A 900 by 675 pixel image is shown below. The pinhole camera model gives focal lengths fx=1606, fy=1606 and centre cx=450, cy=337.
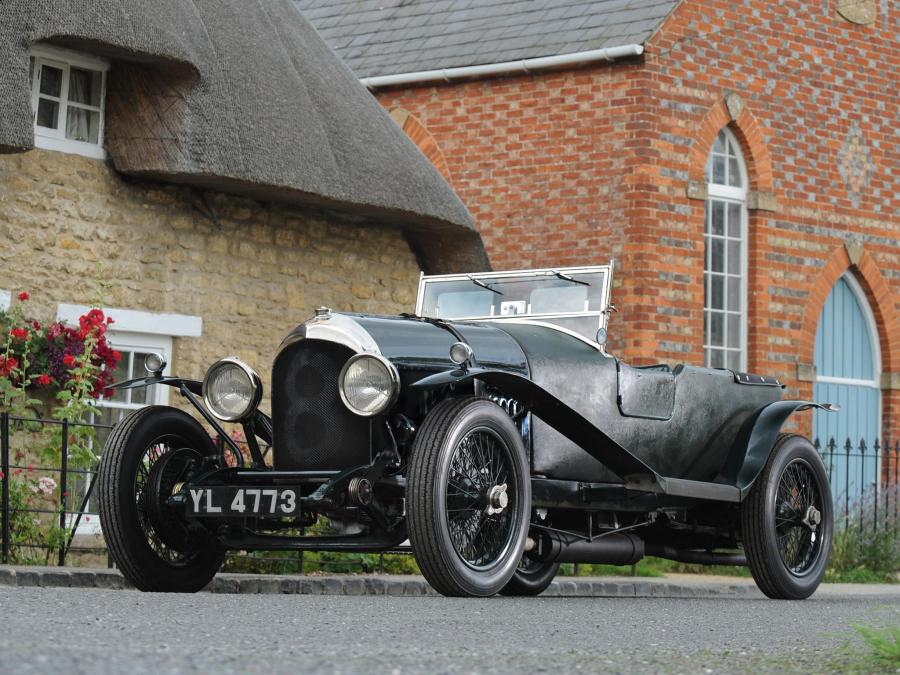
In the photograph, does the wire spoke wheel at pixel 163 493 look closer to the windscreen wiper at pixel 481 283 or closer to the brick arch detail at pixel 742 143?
the windscreen wiper at pixel 481 283

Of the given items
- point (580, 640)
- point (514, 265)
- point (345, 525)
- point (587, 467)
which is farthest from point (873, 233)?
point (580, 640)

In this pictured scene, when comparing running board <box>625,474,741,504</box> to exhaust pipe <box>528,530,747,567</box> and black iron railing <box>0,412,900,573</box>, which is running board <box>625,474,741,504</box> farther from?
black iron railing <box>0,412,900,573</box>

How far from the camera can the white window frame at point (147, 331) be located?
12.7m

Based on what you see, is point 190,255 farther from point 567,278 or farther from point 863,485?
point 863,485

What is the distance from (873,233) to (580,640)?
44.5 ft

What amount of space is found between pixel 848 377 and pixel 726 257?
7.72 ft

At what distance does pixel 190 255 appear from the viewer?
43.4 ft

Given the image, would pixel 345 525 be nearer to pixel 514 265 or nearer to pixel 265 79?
pixel 265 79

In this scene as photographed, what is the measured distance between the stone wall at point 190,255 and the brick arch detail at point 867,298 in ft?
16.1

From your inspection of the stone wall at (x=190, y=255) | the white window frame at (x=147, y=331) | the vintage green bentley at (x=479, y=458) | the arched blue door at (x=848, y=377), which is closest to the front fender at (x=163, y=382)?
the vintage green bentley at (x=479, y=458)

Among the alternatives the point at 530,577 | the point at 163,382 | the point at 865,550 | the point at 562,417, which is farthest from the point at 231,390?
the point at 865,550

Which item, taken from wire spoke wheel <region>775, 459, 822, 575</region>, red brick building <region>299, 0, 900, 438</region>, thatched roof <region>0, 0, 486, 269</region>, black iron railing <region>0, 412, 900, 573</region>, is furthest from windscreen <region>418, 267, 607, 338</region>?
red brick building <region>299, 0, 900, 438</region>

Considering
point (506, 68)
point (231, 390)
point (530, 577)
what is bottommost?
point (530, 577)

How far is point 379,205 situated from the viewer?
1390 centimetres
